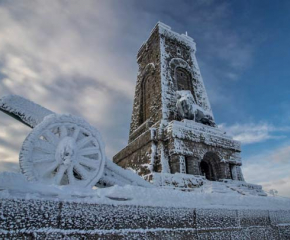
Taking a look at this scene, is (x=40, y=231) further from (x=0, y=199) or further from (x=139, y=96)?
(x=139, y=96)

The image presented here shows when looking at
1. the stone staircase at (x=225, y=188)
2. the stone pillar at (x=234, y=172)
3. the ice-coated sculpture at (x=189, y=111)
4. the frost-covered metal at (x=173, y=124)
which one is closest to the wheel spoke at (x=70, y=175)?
the frost-covered metal at (x=173, y=124)

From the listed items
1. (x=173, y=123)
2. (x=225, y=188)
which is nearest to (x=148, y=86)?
(x=173, y=123)

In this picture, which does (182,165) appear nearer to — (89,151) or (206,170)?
(206,170)

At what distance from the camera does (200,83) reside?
1397 cm

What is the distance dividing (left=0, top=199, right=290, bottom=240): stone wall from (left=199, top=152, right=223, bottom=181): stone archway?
21.5ft

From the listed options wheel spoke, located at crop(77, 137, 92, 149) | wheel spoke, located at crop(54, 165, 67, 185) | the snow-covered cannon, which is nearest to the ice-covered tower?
the snow-covered cannon

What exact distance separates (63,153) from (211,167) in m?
8.63

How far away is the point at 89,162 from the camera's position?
3.48m

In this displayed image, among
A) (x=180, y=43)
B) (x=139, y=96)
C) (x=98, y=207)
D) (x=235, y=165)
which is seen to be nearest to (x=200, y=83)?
(x=180, y=43)

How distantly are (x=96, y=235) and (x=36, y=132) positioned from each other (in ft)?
6.39

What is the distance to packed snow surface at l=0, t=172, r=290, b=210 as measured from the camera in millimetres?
1949

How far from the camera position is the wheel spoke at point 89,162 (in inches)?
135

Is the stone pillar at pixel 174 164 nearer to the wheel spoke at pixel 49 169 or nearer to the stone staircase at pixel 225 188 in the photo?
the stone staircase at pixel 225 188

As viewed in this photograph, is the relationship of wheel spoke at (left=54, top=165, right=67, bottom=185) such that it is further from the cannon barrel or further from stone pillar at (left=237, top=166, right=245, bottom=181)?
stone pillar at (left=237, top=166, right=245, bottom=181)
